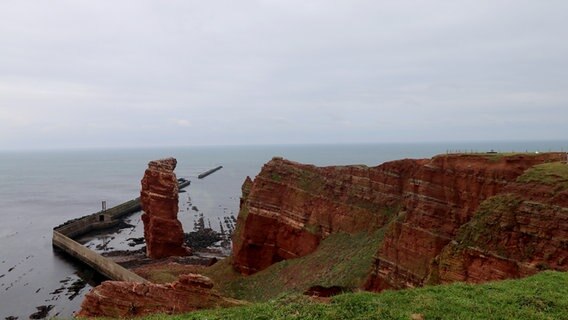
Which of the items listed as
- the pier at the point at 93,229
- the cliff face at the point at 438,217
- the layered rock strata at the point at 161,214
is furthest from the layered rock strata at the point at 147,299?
the layered rock strata at the point at 161,214

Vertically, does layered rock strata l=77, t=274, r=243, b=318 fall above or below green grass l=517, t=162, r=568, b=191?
below

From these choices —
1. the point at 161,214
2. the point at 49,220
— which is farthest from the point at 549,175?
the point at 49,220

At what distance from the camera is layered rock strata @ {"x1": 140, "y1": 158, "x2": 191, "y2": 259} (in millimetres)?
63938

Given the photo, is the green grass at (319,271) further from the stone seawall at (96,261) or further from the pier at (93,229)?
the pier at (93,229)

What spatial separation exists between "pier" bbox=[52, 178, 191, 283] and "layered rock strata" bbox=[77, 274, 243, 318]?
866 inches

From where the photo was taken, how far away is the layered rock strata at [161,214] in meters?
63.9

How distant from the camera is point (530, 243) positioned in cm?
2098

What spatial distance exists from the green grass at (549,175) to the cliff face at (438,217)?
1.17ft

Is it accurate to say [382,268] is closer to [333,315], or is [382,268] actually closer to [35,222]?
[333,315]

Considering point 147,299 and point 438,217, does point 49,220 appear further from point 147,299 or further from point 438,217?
point 438,217

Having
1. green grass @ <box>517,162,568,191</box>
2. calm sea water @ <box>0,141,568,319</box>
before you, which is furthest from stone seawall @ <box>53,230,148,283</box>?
green grass @ <box>517,162,568,191</box>

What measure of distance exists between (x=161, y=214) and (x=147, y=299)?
141 feet

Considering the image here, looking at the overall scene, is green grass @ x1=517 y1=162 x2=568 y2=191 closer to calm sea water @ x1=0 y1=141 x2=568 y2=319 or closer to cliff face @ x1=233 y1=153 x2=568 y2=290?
cliff face @ x1=233 y1=153 x2=568 y2=290

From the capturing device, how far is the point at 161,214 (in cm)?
6469
